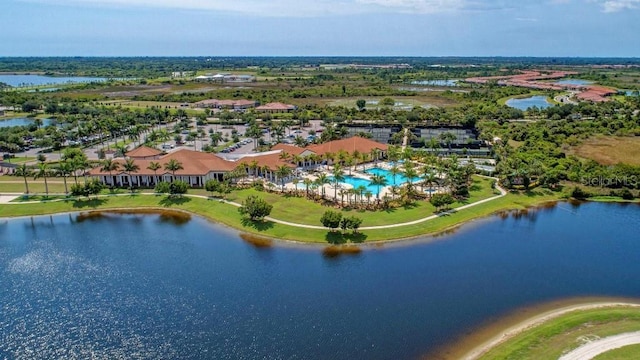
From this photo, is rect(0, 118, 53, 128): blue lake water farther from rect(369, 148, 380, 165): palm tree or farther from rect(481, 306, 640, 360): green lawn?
rect(481, 306, 640, 360): green lawn

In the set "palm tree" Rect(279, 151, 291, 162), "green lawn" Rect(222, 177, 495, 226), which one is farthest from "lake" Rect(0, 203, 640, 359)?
"palm tree" Rect(279, 151, 291, 162)

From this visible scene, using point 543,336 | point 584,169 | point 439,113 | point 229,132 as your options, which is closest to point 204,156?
point 229,132

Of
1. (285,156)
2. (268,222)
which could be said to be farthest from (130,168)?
(268,222)

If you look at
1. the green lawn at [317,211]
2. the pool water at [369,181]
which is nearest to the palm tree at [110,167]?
the green lawn at [317,211]

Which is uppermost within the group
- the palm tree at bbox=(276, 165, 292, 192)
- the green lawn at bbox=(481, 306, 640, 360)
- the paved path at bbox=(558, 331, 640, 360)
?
the palm tree at bbox=(276, 165, 292, 192)

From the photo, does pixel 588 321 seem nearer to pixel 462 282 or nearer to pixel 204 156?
pixel 462 282
